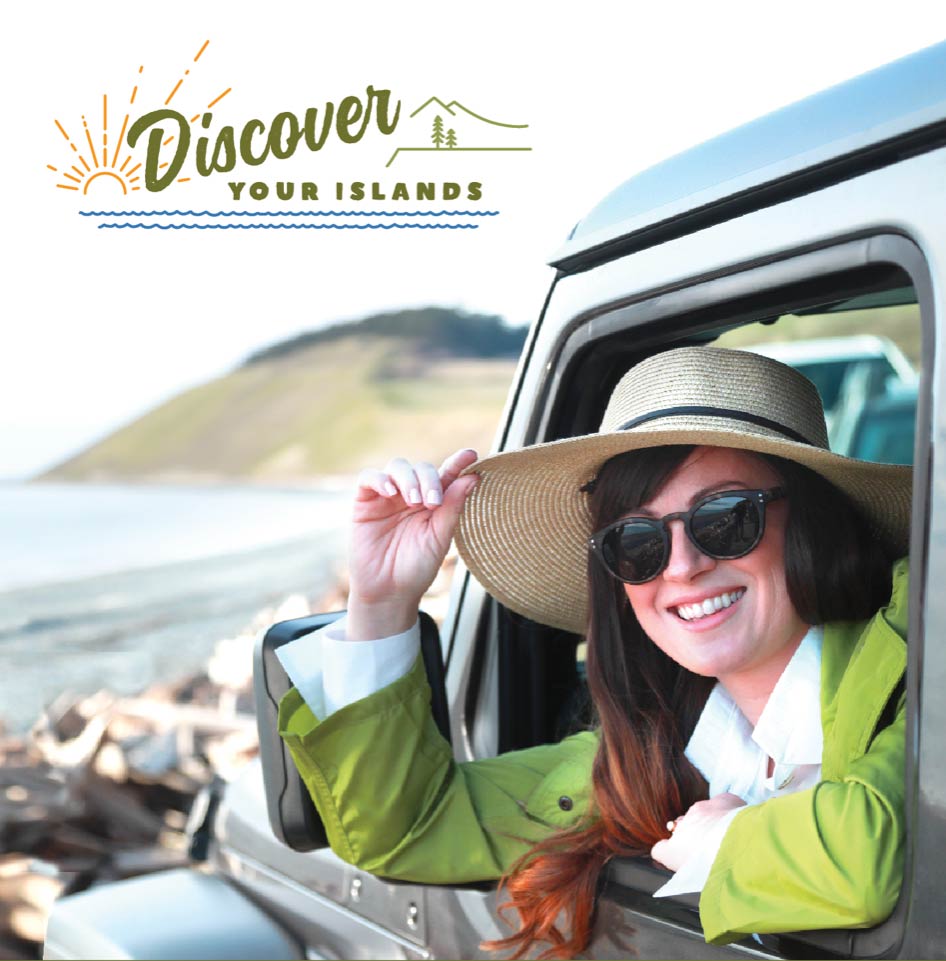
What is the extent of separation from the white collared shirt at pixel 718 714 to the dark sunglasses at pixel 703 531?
19cm

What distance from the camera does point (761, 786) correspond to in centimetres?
158

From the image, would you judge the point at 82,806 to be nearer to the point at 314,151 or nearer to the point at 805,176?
the point at 314,151

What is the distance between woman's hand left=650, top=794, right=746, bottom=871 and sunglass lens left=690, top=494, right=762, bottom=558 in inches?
13.0

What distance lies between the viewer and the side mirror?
181 centimetres

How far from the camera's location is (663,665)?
1.87 meters

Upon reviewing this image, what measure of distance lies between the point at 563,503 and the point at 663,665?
0.32 meters

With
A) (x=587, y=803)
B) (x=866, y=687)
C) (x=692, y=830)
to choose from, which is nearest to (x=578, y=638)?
(x=587, y=803)

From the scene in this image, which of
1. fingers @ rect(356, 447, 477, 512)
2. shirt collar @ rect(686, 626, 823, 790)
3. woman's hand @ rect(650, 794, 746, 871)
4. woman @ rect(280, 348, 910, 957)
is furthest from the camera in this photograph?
fingers @ rect(356, 447, 477, 512)

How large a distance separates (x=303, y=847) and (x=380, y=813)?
198 millimetres

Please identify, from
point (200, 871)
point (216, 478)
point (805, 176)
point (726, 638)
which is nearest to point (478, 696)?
point (726, 638)

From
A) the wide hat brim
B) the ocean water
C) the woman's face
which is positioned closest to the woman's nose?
the woman's face

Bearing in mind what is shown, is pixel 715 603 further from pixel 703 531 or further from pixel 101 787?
pixel 101 787

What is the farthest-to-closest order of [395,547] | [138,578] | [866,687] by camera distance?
[138,578], [395,547], [866,687]

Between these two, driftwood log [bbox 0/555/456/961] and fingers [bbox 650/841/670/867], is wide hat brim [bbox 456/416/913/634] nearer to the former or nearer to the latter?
fingers [bbox 650/841/670/867]
